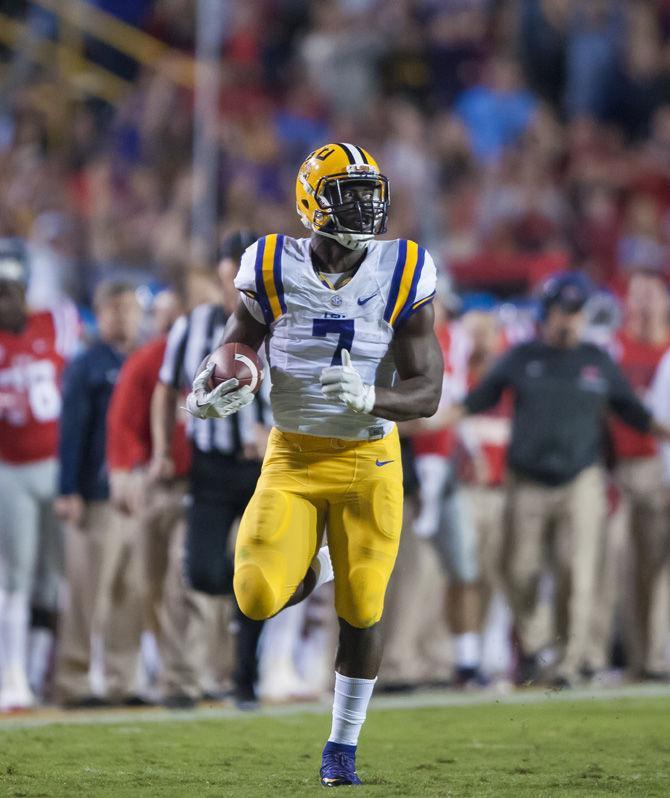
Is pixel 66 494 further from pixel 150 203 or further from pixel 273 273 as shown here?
pixel 150 203

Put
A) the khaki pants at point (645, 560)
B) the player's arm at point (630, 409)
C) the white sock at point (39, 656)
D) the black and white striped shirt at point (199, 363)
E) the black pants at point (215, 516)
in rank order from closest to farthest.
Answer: the black pants at point (215, 516) → the black and white striped shirt at point (199, 363) → the white sock at point (39, 656) → the player's arm at point (630, 409) → the khaki pants at point (645, 560)

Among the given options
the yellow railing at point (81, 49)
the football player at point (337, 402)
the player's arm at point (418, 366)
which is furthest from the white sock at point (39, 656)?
the yellow railing at point (81, 49)

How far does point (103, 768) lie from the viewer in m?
5.56

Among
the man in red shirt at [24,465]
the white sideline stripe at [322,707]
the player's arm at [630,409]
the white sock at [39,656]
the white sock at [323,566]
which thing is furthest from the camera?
the player's arm at [630,409]

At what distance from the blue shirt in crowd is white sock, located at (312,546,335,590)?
2.62 m

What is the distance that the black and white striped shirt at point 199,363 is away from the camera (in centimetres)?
739

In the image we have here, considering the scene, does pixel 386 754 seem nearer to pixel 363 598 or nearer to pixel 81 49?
pixel 363 598

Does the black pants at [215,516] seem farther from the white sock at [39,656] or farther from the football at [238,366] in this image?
the football at [238,366]

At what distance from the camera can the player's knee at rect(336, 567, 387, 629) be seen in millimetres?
5184

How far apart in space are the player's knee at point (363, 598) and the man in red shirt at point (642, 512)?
3760mm

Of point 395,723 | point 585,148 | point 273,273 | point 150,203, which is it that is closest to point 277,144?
point 150,203

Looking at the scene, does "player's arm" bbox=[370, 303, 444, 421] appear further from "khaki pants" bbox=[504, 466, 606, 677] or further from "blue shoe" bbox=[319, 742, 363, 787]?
"khaki pants" bbox=[504, 466, 606, 677]

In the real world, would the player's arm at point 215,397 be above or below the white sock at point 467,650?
above

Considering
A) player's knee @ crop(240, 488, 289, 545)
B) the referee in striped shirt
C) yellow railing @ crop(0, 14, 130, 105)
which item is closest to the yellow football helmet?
player's knee @ crop(240, 488, 289, 545)
